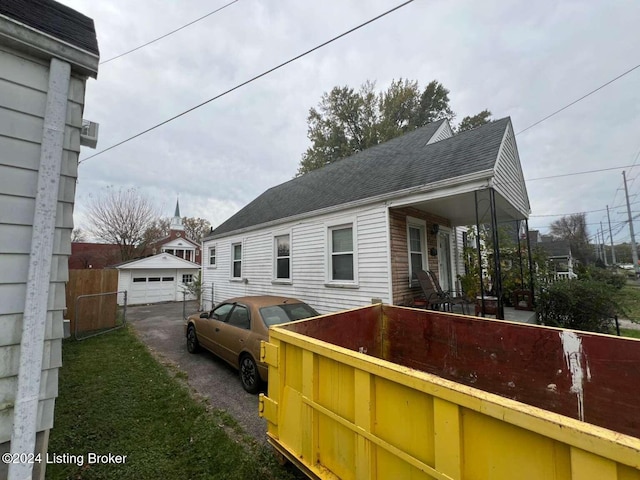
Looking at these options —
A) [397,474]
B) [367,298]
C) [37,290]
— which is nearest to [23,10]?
[37,290]

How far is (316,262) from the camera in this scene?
7.84m

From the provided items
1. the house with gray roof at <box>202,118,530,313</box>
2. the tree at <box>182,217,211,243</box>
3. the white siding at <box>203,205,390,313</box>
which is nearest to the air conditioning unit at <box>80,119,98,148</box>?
the house with gray roof at <box>202,118,530,313</box>

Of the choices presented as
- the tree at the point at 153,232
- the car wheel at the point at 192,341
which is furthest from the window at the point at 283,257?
the tree at the point at 153,232

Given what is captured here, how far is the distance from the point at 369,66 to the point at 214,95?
7.48 meters

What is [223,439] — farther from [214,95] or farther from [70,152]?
[214,95]

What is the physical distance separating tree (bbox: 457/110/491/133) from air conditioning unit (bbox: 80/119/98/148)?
76.7 ft

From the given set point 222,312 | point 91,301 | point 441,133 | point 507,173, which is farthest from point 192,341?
point 441,133

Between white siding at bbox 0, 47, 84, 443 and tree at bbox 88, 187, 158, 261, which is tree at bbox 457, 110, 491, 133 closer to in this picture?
white siding at bbox 0, 47, 84, 443

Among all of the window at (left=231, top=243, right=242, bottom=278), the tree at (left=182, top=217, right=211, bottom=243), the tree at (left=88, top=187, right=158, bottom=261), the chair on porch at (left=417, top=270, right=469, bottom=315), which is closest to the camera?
the chair on porch at (left=417, top=270, right=469, bottom=315)

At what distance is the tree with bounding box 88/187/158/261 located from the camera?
20292mm

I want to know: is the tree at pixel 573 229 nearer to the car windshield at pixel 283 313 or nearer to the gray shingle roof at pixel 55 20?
the car windshield at pixel 283 313

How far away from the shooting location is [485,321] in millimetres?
2975

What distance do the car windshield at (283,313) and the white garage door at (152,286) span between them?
15238 millimetres

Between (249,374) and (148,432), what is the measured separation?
55.6 inches
